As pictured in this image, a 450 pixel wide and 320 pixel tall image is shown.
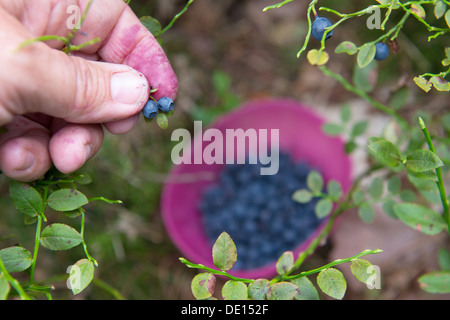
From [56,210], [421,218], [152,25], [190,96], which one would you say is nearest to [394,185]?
[421,218]

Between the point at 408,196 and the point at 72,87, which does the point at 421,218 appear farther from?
the point at 72,87

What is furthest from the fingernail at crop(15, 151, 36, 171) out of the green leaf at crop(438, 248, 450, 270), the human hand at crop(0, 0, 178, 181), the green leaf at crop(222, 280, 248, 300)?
the green leaf at crop(438, 248, 450, 270)

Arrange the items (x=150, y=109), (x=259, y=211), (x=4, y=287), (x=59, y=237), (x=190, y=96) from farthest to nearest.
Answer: (x=190, y=96), (x=259, y=211), (x=150, y=109), (x=59, y=237), (x=4, y=287)

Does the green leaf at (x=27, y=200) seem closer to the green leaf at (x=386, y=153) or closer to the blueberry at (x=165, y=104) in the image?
the blueberry at (x=165, y=104)

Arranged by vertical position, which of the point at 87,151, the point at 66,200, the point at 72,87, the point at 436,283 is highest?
the point at 72,87

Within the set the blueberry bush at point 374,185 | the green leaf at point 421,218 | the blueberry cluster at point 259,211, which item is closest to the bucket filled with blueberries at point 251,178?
the blueberry cluster at point 259,211

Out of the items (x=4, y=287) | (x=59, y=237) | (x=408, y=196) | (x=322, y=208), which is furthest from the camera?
(x=322, y=208)
